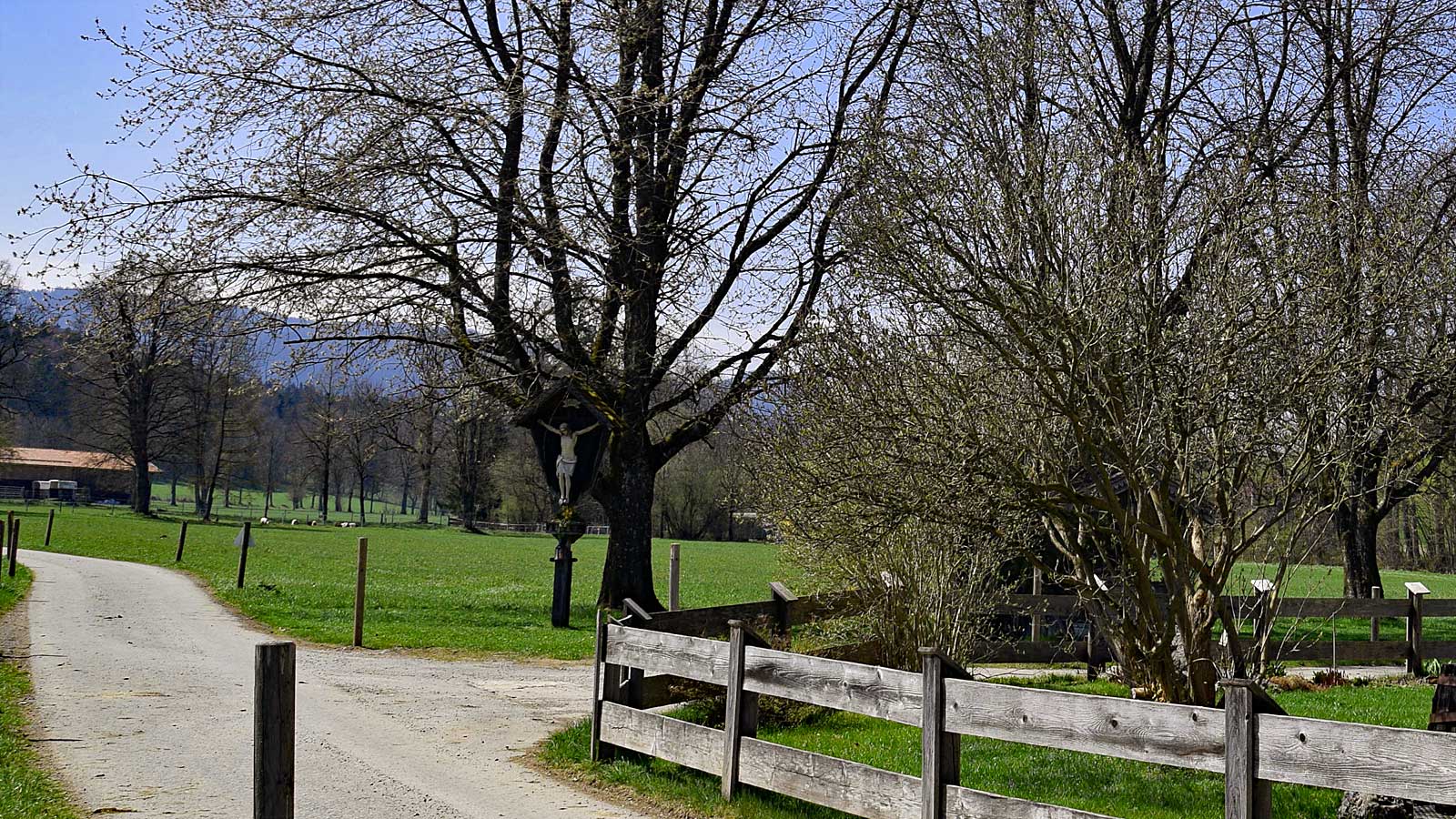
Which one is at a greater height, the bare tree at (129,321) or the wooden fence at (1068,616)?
the bare tree at (129,321)

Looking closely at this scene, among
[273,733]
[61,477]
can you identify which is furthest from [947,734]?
[61,477]

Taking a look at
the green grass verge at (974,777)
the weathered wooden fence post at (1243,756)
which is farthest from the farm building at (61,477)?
the weathered wooden fence post at (1243,756)

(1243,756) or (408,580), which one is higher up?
(1243,756)

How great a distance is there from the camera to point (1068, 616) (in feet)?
58.2

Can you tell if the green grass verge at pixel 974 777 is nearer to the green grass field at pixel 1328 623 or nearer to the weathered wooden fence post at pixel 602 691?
the weathered wooden fence post at pixel 602 691

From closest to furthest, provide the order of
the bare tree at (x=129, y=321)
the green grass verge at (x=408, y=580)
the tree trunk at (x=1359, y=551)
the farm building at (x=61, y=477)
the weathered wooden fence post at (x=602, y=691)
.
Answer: the weathered wooden fence post at (x=602, y=691), the bare tree at (x=129, y=321), the green grass verge at (x=408, y=580), the tree trunk at (x=1359, y=551), the farm building at (x=61, y=477)

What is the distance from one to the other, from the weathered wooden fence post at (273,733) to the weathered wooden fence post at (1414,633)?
18562mm

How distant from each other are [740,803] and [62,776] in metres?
4.63

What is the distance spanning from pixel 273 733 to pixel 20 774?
17.6ft

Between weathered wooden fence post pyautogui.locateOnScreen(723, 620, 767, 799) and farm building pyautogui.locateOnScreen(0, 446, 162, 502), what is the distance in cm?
7889

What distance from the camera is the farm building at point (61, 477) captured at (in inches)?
3634

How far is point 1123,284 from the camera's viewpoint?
26.8ft

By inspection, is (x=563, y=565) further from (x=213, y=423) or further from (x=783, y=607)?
(x=213, y=423)

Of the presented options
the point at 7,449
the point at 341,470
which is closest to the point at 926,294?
the point at 7,449
